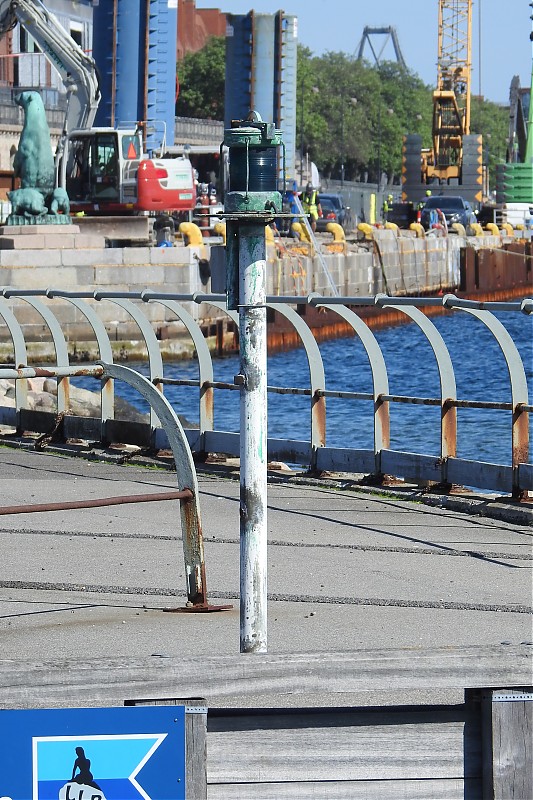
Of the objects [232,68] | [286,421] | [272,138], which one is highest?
[232,68]

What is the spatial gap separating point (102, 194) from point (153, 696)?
43.3m

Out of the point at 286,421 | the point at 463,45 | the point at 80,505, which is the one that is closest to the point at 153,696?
the point at 80,505

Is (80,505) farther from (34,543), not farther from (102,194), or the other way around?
(102,194)

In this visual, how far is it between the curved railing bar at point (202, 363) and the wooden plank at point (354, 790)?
27.1 feet

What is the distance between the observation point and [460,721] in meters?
3.75

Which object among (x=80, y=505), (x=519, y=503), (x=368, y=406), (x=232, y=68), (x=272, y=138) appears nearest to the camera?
(x=272, y=138)

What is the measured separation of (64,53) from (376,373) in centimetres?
3632

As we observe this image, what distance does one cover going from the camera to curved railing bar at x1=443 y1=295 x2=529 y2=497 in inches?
391

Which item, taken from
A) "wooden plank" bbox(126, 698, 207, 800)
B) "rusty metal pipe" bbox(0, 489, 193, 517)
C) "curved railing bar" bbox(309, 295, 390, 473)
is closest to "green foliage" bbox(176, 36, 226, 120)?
"curved railing bar" bbox(309, 295, 390, 473)

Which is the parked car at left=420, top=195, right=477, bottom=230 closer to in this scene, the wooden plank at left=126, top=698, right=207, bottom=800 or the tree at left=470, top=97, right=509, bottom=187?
the wooden plank at left=126, top=698, right=207, bottom=800

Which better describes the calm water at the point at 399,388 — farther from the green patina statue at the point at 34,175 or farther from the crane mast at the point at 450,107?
the crane mast at the point at 450,107

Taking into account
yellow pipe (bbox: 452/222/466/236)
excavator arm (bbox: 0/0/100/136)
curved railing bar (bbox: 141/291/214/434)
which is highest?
excavator arm (bbox: 0/0/100/136)

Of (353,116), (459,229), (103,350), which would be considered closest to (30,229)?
(103,350)

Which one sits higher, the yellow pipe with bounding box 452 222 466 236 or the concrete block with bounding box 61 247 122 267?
the yellow pipe with bounding box 452 222 466 236
